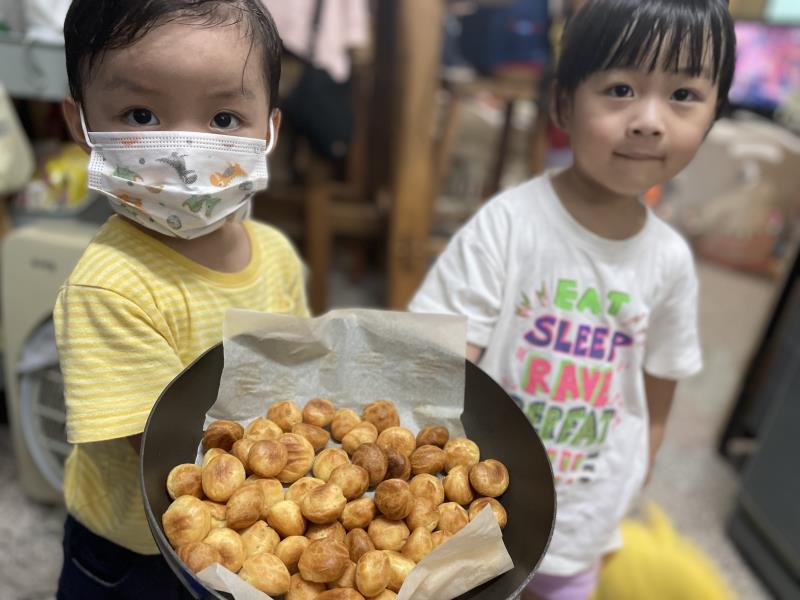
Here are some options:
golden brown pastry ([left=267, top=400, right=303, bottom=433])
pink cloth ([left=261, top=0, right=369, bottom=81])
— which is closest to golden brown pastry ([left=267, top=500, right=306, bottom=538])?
golden brown pastry ([left=267, top=400, right=303, bottom=433])

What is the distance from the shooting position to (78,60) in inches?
24.9

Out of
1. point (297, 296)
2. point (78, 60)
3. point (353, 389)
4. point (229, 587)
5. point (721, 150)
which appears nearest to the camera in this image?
point (229, 587)

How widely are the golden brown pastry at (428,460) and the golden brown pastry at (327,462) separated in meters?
0.08

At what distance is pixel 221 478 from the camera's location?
0.63 m

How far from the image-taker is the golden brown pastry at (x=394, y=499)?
0.64 metres

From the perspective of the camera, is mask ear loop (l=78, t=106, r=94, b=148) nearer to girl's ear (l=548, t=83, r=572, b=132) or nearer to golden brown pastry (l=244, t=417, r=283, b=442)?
golden brown pastry (l=244, t=417, r=283, b=442)

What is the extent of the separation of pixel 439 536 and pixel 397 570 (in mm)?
62

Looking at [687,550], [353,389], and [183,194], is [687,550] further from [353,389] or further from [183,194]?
[183,194]

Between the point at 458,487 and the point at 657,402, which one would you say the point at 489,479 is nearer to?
the point at 458,487

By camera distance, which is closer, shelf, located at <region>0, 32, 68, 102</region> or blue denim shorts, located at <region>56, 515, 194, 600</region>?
blue denim shorts, located at <region>56, 515, 194, 600</region>

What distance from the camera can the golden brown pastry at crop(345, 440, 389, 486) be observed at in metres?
0.68

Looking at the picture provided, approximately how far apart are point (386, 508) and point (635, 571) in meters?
0.88

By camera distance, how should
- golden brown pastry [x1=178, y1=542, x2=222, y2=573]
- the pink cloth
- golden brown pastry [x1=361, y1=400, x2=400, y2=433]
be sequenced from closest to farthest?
golden brown pastry [x1=178, y1=542, x2=222, y2=573] < golden brown pastry [x1=361, y1=400, x2=400, y2=433] < the pink cloth

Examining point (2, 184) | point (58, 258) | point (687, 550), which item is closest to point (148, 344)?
point (58, 258)
